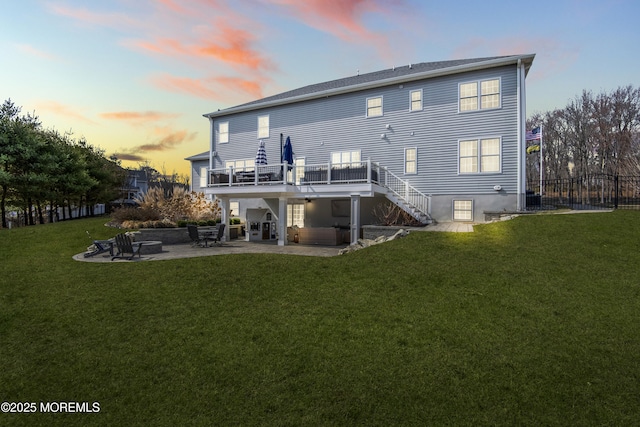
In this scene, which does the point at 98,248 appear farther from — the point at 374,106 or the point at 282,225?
the point at 374,106

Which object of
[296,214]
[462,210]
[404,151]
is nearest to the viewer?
[462,210]

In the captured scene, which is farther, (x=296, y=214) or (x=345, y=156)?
(x=296, y=214)

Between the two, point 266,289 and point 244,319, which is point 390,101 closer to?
point 266,289

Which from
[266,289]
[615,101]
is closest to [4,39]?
[266,289]

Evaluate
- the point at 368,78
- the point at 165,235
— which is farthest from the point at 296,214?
the point at 368,78

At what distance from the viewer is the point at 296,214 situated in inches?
776

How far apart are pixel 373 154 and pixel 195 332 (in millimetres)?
14398

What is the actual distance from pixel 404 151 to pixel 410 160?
0.59m

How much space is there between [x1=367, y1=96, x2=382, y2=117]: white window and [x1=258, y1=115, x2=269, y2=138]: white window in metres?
6.81

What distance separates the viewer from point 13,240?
1510 cm

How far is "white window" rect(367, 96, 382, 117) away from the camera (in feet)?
58.5

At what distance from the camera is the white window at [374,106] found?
17.8 m

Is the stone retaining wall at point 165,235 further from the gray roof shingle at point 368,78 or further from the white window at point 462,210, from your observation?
the white window at point 462,210

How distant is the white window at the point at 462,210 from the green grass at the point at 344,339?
645cm
